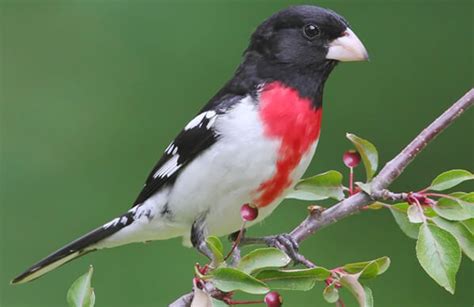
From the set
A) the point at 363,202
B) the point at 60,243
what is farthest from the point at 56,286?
the point at 363,202

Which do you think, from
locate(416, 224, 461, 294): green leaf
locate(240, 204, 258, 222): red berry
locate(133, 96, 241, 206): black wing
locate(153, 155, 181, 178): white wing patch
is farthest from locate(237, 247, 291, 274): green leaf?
locate(153, 155, 181, 178): white wing patch

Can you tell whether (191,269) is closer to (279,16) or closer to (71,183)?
(71,183)

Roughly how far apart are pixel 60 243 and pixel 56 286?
21cm

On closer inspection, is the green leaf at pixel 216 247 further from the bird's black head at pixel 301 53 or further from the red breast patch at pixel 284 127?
the bird's black head at pixel 301 53

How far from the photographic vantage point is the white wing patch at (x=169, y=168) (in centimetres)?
298

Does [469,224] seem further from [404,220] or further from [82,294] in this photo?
[82,294]

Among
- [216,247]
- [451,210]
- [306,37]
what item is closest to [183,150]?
[306,37]

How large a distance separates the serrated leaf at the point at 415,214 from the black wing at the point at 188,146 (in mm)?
773

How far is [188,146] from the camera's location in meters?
2.96

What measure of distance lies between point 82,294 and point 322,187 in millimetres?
639

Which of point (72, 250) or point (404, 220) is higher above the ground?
point (404, 220)

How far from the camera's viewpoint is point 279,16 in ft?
9.74

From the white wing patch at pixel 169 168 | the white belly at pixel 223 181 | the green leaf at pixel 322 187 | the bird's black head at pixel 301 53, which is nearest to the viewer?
the green leaf at pixel 322 187

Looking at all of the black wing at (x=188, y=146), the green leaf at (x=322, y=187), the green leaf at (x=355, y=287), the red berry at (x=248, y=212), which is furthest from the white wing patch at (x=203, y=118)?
the green leaf at (x=355, y=287)
